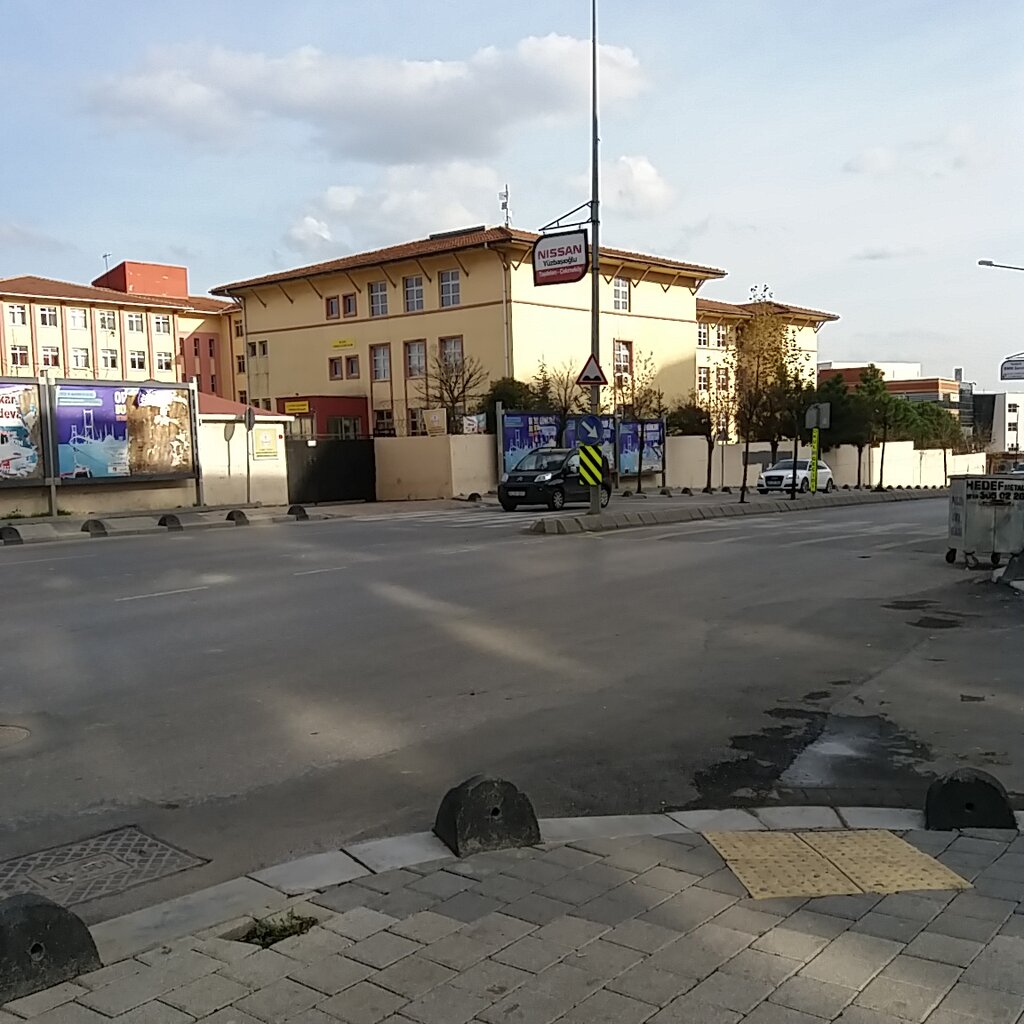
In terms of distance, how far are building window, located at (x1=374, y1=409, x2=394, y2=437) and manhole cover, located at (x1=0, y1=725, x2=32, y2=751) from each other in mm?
43412

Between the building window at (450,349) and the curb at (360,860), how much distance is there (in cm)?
4219

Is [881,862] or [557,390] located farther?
[557,390]

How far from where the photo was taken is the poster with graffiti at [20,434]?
902 inches

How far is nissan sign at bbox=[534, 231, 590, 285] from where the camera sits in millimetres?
21641

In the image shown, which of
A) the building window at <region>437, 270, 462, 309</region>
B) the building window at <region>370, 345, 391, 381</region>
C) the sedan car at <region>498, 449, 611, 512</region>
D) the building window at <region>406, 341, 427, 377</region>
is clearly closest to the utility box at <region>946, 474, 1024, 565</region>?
the sedan car at <region>498, 449, 611, 512</region>

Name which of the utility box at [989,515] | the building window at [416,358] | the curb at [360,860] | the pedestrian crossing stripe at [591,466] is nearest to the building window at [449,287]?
the building window at [416,358]

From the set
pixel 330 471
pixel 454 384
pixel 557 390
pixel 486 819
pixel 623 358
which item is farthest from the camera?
pixel 623 358

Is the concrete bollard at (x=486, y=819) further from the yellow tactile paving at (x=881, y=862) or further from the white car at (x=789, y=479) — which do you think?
the white car at (x=789, y=479)

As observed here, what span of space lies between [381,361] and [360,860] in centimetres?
4775

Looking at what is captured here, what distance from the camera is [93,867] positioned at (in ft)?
14.3

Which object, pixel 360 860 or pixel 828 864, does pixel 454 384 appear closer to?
pixel 360 860

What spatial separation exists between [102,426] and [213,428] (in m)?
3.69

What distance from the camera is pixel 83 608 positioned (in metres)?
10.9

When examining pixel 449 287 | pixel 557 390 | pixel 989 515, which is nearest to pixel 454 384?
pixel 557 390
